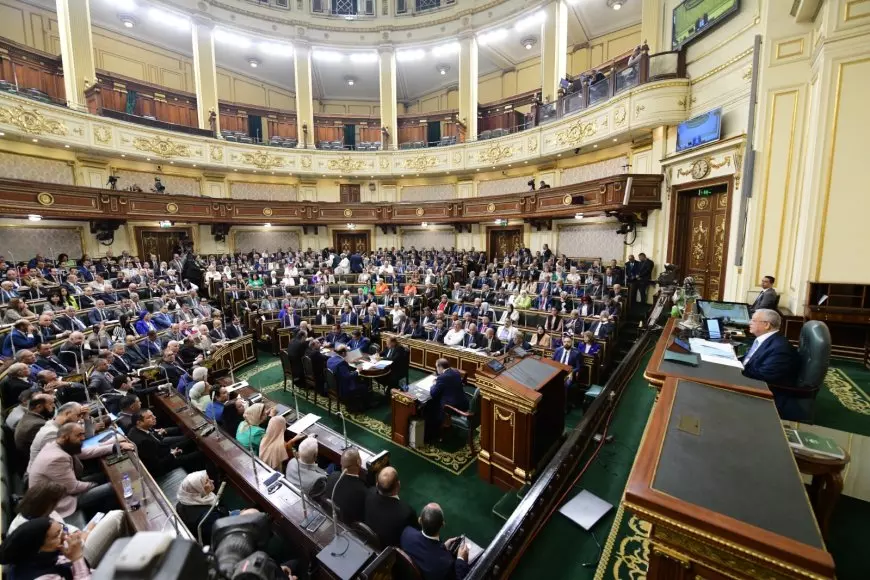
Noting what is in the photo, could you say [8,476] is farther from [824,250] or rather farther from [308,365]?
[824,250]

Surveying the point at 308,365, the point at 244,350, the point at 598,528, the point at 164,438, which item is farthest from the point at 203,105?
the point at 598,528

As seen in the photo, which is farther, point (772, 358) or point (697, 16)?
point (697, 16)

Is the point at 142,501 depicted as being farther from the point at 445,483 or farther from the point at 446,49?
the point at 446,49

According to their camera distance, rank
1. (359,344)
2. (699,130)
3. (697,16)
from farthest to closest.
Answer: (697,16) → (699,130) → (359,344)

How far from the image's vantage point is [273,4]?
15.6 m

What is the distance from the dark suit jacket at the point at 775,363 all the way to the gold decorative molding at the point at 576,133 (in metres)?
9.84

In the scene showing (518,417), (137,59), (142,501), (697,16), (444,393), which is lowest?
(142,501)

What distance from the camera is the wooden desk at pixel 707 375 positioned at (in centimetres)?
211

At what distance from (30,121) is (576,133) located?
1544cm

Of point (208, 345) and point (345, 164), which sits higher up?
point (345, 164)

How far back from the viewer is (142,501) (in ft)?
10.0

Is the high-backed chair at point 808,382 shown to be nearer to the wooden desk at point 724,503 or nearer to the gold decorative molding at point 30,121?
the wooden desk at point 724,503

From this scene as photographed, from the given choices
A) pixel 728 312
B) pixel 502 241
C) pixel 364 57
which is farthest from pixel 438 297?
pixel 364 57

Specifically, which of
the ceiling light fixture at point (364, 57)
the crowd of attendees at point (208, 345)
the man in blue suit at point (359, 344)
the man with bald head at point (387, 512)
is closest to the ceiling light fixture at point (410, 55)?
the ceiling light fixture at point (364, 57)
